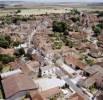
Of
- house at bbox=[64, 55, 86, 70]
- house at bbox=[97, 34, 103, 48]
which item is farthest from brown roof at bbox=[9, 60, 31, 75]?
house at bbox=[97, 34, 103, 48]

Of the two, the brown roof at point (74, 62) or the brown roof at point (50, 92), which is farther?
the brown roof at point (74, 62)

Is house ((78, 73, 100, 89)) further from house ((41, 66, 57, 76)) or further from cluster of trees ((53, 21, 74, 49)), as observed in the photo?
cluster of trees ((53, 21, 74, 49))

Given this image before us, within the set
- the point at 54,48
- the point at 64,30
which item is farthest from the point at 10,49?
the point at 64,30

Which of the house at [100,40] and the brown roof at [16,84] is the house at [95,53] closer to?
the house at [100,40]

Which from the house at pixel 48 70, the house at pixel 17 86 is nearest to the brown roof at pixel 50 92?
the house at pixel 17 86

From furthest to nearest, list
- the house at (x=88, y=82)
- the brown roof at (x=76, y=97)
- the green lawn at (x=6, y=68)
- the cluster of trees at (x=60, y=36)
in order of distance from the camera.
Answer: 1. the cluster of trees at (x=60, y=36)
2. the green lawn at (x=6, y=68)
3. the house at (x=88, y=82)
4. the brown roof at (x=76, y=97)

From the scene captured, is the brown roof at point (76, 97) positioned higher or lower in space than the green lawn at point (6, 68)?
higher

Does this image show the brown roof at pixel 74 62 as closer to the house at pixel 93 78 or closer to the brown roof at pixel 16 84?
the house at pixel 93 78

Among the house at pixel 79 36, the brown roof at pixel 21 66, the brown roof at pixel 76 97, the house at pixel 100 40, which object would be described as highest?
the brown roof at pixel 21 66

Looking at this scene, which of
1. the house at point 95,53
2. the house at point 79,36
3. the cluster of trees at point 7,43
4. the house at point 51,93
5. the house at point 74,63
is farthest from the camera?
the house at point 79,36
